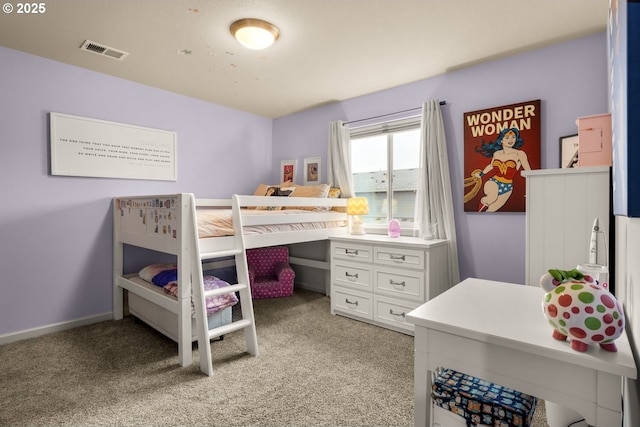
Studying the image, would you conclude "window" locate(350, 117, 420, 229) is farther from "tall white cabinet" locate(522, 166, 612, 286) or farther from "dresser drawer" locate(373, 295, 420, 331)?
"tall white cabinet" locate(522, 166, 612, 286)

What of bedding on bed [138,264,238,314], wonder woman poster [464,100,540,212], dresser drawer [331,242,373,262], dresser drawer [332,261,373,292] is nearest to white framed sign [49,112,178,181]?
bedding on bed [138,264,238,314]

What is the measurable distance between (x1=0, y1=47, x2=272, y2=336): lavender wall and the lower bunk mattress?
0.54 m

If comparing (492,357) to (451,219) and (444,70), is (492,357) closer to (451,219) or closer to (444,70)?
(451,219)

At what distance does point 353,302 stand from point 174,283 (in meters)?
1.55

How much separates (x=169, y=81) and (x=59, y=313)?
92.6 inches

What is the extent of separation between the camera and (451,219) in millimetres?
2943

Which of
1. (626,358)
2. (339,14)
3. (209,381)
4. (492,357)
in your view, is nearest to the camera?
(626,358)

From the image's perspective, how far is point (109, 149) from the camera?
3053 millimetres

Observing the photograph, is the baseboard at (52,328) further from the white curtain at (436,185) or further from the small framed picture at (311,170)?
the white curtain at (436,185)

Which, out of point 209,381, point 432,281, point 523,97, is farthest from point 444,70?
point 209,381

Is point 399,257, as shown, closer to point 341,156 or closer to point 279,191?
point 341,156

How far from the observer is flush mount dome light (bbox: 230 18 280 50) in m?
2.17

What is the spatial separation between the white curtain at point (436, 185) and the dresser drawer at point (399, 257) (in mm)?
465

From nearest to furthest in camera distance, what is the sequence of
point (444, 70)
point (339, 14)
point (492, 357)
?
point (492, 357), point (339, 14), point (444, 70)
